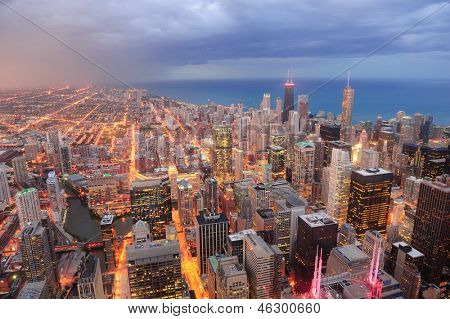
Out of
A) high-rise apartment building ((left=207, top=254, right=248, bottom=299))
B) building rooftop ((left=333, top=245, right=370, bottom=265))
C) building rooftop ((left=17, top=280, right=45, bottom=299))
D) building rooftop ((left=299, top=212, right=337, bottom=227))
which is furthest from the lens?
building rooftop ((left=299, top=212, right=337, bottom=227))

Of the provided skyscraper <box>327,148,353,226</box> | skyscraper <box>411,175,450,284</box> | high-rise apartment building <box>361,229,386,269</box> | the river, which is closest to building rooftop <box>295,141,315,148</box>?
skyscraper <box>327,148,353,226</box>

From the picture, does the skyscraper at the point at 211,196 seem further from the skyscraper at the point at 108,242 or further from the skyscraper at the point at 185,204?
the skyscraper at the point at 108,242

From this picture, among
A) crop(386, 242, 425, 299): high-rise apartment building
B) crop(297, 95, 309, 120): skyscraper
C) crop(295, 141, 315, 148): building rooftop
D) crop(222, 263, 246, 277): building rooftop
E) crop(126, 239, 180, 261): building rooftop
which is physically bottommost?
crop(386, 242, 425, 299): high-rise apartment building

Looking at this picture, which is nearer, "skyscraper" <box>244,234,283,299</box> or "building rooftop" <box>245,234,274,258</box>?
"skyscraper" <box>244,234,283,299</box>

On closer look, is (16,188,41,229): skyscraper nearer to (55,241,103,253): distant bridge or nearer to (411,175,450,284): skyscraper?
(55,241,103,253): distant bridge

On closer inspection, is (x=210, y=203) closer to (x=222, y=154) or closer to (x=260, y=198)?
(x=260, y=198)

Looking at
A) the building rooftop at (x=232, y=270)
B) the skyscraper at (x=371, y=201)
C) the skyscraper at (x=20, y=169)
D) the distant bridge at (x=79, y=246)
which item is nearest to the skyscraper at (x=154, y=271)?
the building rooftop at (x=232, y=270)
